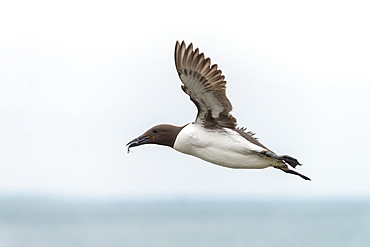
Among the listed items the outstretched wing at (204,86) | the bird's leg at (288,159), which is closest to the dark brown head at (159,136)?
the outstretched wing at (204,86)

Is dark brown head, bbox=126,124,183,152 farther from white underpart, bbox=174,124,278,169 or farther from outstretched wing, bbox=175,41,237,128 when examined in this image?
outstretched wing, bbox=175,41,237,128

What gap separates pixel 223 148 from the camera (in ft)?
50.6

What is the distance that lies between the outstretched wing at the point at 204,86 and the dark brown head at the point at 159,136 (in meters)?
0.53

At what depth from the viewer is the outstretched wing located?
14.8m

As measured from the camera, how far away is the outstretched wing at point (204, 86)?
14.8 m

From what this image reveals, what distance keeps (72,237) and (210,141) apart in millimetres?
184681

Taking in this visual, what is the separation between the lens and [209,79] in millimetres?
15039

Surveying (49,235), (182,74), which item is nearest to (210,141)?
(182,74)

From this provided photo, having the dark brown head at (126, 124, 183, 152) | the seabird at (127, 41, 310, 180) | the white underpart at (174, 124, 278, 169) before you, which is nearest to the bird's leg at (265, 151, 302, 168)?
the seabird at (127, 41, 310, 180)

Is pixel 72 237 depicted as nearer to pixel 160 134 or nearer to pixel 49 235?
pixel 49 235

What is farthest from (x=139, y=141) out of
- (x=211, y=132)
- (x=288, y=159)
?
(x=288, y=159)

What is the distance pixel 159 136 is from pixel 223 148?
4.48ft

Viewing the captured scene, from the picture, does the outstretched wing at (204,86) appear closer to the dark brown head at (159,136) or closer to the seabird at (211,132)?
the seabird at (211,132)

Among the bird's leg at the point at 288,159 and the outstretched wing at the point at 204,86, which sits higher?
the outstretched wing at the point at 204,86
